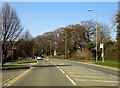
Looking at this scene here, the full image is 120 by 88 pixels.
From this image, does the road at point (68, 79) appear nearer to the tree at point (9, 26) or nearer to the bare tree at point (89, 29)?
the tree at point (9, 26)

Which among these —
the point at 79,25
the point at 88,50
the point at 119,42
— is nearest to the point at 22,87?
the point at 119,42

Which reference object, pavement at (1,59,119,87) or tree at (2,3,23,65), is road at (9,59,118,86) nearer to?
pavement at (1,59,119,87)

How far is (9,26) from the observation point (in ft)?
144

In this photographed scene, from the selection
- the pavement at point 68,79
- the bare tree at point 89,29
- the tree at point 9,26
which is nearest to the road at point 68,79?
the pavement at point 68,79

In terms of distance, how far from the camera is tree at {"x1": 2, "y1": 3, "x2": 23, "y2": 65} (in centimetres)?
4300

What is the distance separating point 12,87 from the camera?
1739 centimetres

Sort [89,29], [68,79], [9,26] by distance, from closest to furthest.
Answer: [68,79], [9,26], [89,29]

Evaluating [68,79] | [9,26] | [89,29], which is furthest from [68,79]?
[89,29]

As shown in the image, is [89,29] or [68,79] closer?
[68,79]

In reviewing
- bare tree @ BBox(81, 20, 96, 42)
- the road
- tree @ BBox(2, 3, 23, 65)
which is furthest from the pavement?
bare tree @ BBox(81, 20, 96, 42)

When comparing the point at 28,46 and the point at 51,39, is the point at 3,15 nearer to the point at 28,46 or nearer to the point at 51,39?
the point at 28,46

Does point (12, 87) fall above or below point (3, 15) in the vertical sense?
below

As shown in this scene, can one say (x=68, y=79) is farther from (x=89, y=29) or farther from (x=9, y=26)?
(x=89, y=29)

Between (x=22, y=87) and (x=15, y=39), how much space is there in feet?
96.3
